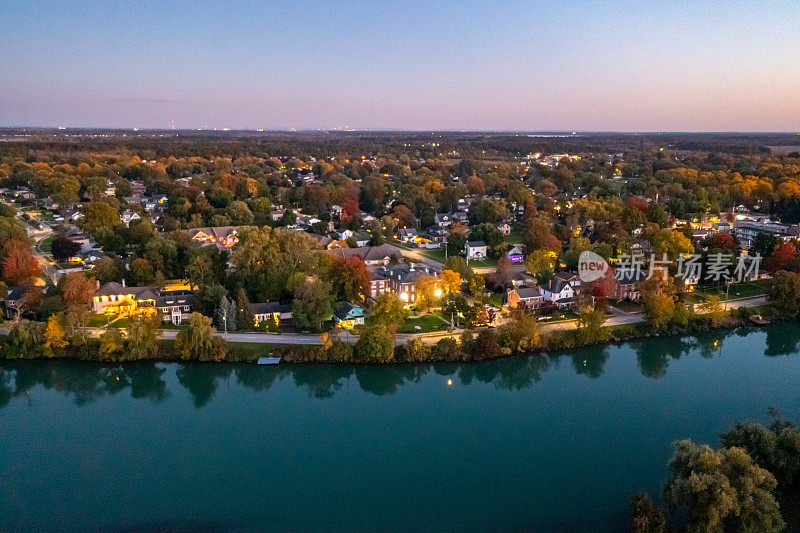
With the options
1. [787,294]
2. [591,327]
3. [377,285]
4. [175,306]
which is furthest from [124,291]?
[787,294]

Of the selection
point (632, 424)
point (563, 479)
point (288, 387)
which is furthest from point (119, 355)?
point (632, 424)

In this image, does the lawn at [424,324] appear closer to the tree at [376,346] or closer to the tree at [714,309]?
the tree at [376,346]

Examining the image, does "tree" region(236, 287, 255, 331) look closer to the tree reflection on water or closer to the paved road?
the paved road

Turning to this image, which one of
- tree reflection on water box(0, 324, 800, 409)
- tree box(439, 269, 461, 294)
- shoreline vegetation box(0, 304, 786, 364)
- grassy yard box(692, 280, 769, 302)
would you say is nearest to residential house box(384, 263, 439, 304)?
tree box(439, 269, 461, 294)

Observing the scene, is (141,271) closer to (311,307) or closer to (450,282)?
(311,307)

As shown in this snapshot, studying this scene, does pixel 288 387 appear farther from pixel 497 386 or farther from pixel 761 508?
pixel 761 508
